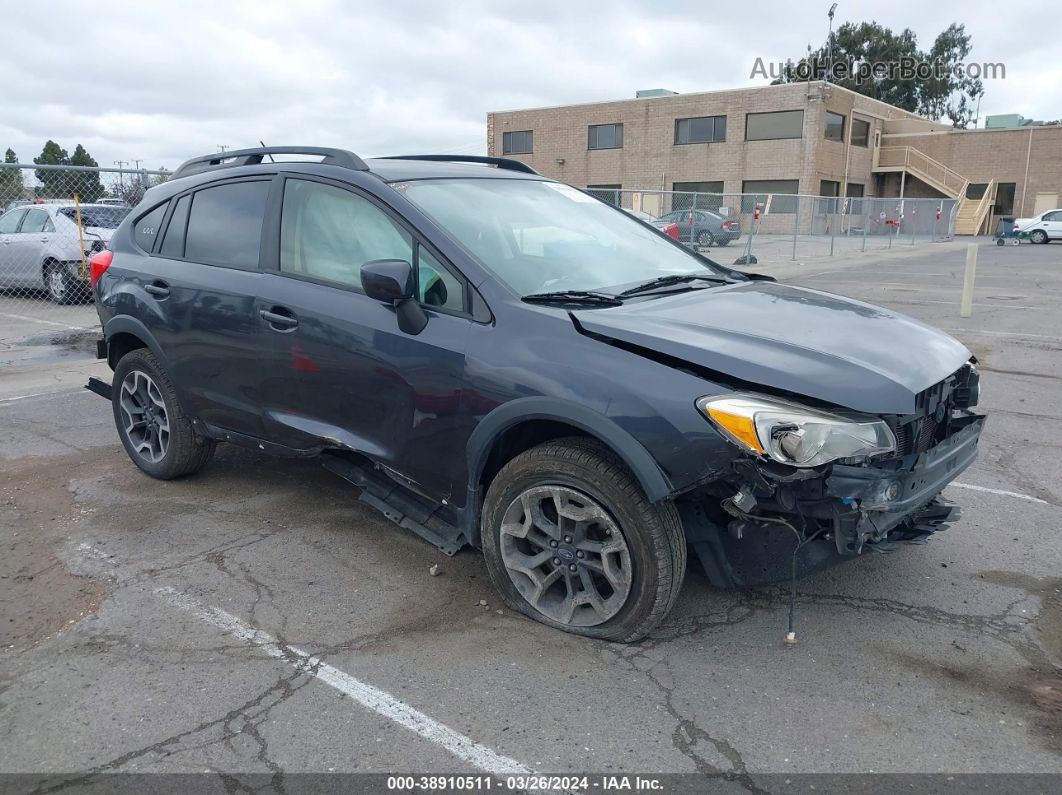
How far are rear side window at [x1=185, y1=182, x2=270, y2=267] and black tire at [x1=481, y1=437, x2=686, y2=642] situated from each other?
199 cm

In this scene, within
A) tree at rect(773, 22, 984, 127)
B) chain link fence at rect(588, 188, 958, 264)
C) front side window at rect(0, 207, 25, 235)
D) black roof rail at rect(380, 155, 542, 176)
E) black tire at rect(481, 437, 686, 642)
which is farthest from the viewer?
tree at rect(773, 22, 984, 127)

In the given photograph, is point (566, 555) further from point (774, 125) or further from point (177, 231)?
point (774, 125)

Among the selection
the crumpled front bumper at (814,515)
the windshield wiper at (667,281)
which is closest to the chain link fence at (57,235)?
the windshield wiper at (667,281)

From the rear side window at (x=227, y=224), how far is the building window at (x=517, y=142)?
45.7 meters

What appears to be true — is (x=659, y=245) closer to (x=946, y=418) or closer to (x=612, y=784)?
(x=946, y=418)

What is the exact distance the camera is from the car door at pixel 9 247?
13.9 m

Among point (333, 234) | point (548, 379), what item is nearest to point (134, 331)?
point (333, 234)

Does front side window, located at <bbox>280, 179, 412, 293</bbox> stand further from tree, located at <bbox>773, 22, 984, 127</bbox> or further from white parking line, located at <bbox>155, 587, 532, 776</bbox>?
tree, located at <bbox>773, 22, 984, 127</bbox>

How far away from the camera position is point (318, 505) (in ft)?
16.3

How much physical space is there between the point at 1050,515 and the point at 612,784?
135 inches

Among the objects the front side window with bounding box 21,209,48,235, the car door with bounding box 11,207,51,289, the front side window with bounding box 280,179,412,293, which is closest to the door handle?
the front side window with bounding box 280,179,412,293

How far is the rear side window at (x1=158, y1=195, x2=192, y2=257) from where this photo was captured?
499 centimetres

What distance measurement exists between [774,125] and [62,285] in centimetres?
3507

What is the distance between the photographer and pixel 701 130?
142ft
